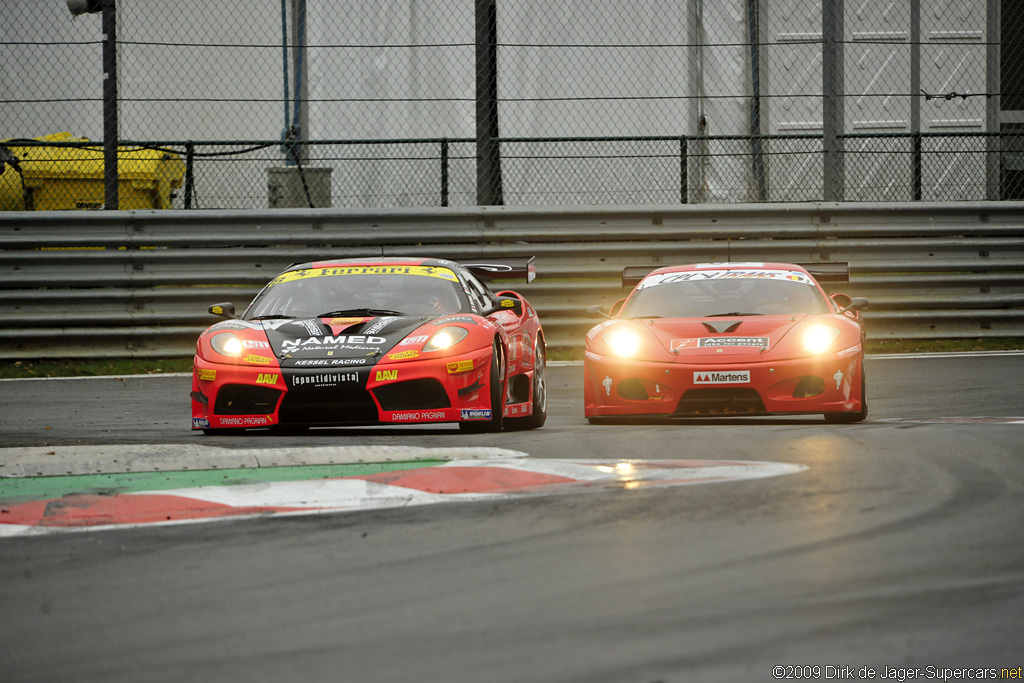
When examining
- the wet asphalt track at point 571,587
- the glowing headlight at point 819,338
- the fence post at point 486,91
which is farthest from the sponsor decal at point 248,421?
the fence post at point 486,91

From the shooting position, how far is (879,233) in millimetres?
14195

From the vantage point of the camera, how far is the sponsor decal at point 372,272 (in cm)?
896

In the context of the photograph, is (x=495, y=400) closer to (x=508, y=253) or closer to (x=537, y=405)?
(x=537, y=405)

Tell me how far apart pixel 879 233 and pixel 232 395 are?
27.8 ft

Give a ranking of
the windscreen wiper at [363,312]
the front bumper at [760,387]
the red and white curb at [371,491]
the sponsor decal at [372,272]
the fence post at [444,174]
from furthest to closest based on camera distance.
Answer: the fence post at [444,174] < the sponsor decal at [372,272] < the windscreen wiper at [363,312] < the front bumper at [760,387] < the red and white curb at [371,491]

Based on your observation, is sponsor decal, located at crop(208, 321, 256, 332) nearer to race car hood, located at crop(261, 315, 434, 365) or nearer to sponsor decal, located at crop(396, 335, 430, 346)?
race car hood, located at crop(261, 315, 434, 365)

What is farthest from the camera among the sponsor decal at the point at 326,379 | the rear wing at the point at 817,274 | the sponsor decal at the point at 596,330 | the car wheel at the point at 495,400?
the rear wing at the point at 817,274

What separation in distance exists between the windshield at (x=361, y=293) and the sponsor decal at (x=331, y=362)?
2.46 ft

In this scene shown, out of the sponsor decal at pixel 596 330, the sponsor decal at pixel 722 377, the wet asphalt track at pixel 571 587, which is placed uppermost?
the sponsor decal at pixel 596 330

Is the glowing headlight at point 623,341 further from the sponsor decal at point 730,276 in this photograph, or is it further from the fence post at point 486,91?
the fence post at point 486,91

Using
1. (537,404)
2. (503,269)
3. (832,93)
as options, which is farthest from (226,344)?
(832,93)

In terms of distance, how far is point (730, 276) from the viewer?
956 cm

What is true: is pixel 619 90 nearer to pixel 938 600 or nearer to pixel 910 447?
pixel 910 447

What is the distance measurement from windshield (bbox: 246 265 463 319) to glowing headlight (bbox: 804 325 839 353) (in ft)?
7.07
